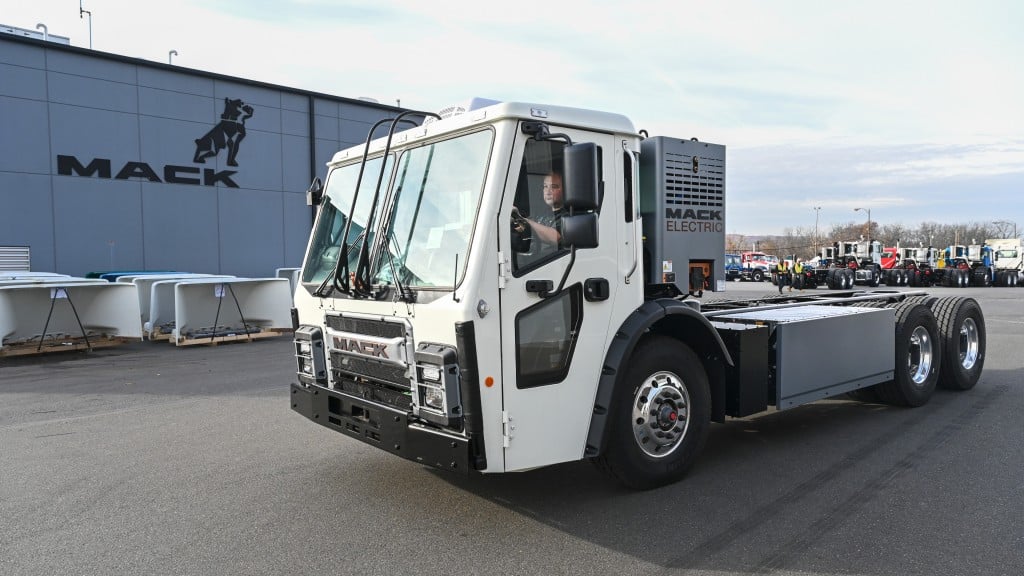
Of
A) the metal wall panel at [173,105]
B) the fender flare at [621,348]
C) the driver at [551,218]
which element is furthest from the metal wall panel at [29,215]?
the fender flare at [621,348]

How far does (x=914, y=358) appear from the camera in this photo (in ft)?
25.5

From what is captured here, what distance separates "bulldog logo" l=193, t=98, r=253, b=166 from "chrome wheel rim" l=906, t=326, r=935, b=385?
63.3 feet

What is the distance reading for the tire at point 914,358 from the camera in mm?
7367

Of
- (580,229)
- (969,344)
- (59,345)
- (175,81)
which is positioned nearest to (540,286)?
(580,229)

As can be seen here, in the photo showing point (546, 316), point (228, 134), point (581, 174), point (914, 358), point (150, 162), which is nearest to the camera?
point (581, 174)

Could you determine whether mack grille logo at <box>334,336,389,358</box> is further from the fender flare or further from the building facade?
the building facade

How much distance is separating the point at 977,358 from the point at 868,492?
5.00m

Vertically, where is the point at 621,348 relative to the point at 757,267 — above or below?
above

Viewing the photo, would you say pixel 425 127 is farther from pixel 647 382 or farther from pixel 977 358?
pixel 977 358

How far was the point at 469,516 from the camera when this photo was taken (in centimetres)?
449

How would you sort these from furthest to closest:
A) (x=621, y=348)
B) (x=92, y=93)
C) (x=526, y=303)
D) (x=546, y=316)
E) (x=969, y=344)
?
1. (x=92, y=93)
2. (x=969, y=344)
3. (x=621, y=348)
4. (x=546, y=316)
5. (x=526, y=303)

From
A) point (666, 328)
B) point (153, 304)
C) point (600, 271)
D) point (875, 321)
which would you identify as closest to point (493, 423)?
point (600, 271)

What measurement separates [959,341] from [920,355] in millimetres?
866

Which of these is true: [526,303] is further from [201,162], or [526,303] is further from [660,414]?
[201,162]
